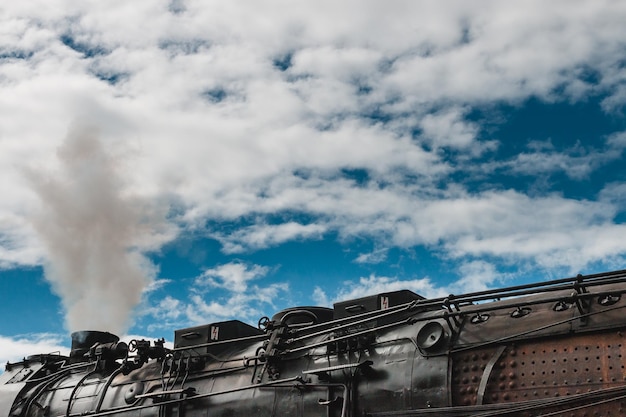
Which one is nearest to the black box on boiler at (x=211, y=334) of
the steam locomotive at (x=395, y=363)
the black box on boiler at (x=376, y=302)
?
the steam locomotive at (x=395, y=363)

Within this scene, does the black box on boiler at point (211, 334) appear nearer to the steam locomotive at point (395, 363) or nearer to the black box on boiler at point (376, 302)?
the steam locomotive at point (395, 363)

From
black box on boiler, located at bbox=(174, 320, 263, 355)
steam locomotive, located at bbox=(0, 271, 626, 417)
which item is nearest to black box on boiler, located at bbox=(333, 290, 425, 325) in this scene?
steam locomotive, located at bbox=(0, 271, 626, 417)

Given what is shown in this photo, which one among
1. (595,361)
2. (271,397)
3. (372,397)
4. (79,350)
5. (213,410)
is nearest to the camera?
(595,361)

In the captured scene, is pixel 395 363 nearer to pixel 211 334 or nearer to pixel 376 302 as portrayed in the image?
pixel 376 302

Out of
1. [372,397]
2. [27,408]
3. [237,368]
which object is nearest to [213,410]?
[237,368]

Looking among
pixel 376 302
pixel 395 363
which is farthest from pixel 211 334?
pixel 395 363

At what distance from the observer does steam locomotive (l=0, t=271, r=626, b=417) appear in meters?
9.04

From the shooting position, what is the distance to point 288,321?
13680 millimetres

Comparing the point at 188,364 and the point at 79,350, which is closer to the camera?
the point at 188,364

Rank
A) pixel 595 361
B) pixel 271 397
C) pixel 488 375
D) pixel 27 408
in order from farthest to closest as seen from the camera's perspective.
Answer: pixel 27 408
pixel 271 397
pixel 488 375
pixel 595 361

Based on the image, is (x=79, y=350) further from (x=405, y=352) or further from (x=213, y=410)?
(x=405, y=352)

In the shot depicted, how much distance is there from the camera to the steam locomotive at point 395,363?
356 inches

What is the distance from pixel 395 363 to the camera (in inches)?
426

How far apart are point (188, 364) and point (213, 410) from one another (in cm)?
152
